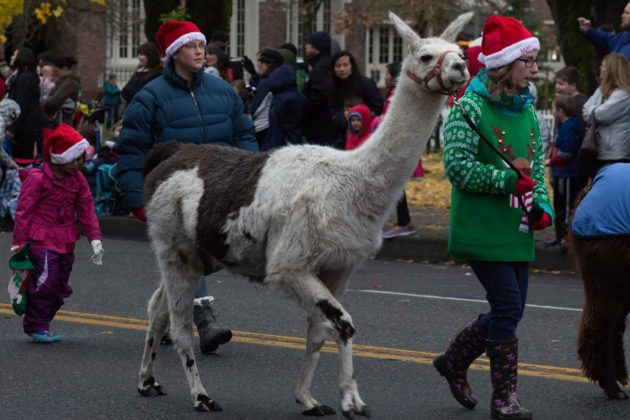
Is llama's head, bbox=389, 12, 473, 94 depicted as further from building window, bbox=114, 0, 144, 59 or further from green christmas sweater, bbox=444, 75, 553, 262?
building window, bbox=114, 0, 144, 59

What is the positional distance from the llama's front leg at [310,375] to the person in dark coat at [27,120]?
33.6 feet

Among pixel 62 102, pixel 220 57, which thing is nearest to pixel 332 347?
pixel 220 57

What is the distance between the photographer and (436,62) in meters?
6.10

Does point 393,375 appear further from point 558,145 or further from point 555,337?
point 558,145

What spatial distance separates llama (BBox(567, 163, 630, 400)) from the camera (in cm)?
670

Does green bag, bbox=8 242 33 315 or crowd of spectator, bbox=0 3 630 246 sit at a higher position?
crowd of spectator, bbox=0 3 630 246

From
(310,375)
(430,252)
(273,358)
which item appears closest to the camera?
(310,375)

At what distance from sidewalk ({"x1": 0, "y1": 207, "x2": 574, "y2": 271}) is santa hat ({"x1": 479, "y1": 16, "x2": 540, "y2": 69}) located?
530cm

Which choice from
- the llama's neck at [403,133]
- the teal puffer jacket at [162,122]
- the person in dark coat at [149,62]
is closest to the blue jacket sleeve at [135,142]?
the teal puffer jacket at [162,122]

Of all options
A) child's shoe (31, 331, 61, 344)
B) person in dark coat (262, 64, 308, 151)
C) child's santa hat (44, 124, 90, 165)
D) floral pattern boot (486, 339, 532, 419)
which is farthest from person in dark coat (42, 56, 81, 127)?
floral pattern boot (486, 339, 532, 419)

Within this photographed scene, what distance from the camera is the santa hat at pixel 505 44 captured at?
6.42m

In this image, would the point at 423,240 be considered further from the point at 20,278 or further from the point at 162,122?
the point at 162,122

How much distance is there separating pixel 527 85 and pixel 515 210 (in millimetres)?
624

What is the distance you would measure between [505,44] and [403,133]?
→ 70 cm
